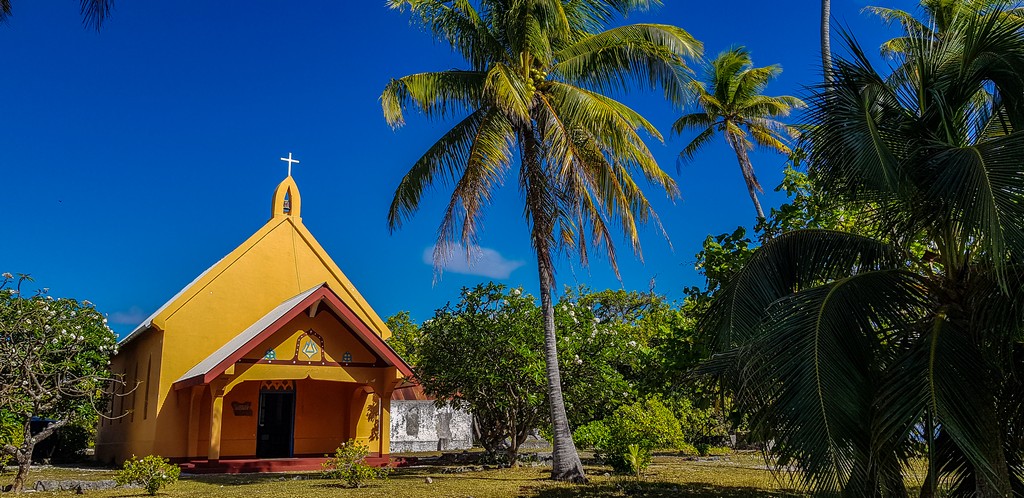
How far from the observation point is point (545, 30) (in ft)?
45.7

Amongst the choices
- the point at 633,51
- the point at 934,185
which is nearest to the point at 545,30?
the point at 633,51

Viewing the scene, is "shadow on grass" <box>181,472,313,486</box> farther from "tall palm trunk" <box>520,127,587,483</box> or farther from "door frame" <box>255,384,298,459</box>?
"tall palm trunk" <box>520,127,587,483</box>

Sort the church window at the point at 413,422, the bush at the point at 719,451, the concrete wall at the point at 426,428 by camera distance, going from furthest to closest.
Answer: the church window at the point at 413,422 → the concrete wall at the point at 426,428 → the bush at the point at 719,451

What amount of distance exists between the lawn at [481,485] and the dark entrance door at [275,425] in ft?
9.41

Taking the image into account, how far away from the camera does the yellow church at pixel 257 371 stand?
1755 cm

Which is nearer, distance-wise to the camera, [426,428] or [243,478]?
[243,478]

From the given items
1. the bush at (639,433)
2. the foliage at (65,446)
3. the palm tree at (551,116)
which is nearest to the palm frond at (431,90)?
the palm tree at (551,116)

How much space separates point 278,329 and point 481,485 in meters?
6.64

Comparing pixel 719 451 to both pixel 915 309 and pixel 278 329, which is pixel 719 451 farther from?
pixel 915 309

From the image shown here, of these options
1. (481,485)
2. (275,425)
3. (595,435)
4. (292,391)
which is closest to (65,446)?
(275,425)

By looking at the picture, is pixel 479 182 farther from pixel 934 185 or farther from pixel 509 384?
pixel 934 185

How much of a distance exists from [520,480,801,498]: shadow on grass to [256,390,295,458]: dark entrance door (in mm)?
9242

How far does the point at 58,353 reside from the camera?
17672 mm

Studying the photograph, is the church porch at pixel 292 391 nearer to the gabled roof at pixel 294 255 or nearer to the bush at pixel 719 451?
the gabled roof at pixel 294 255
